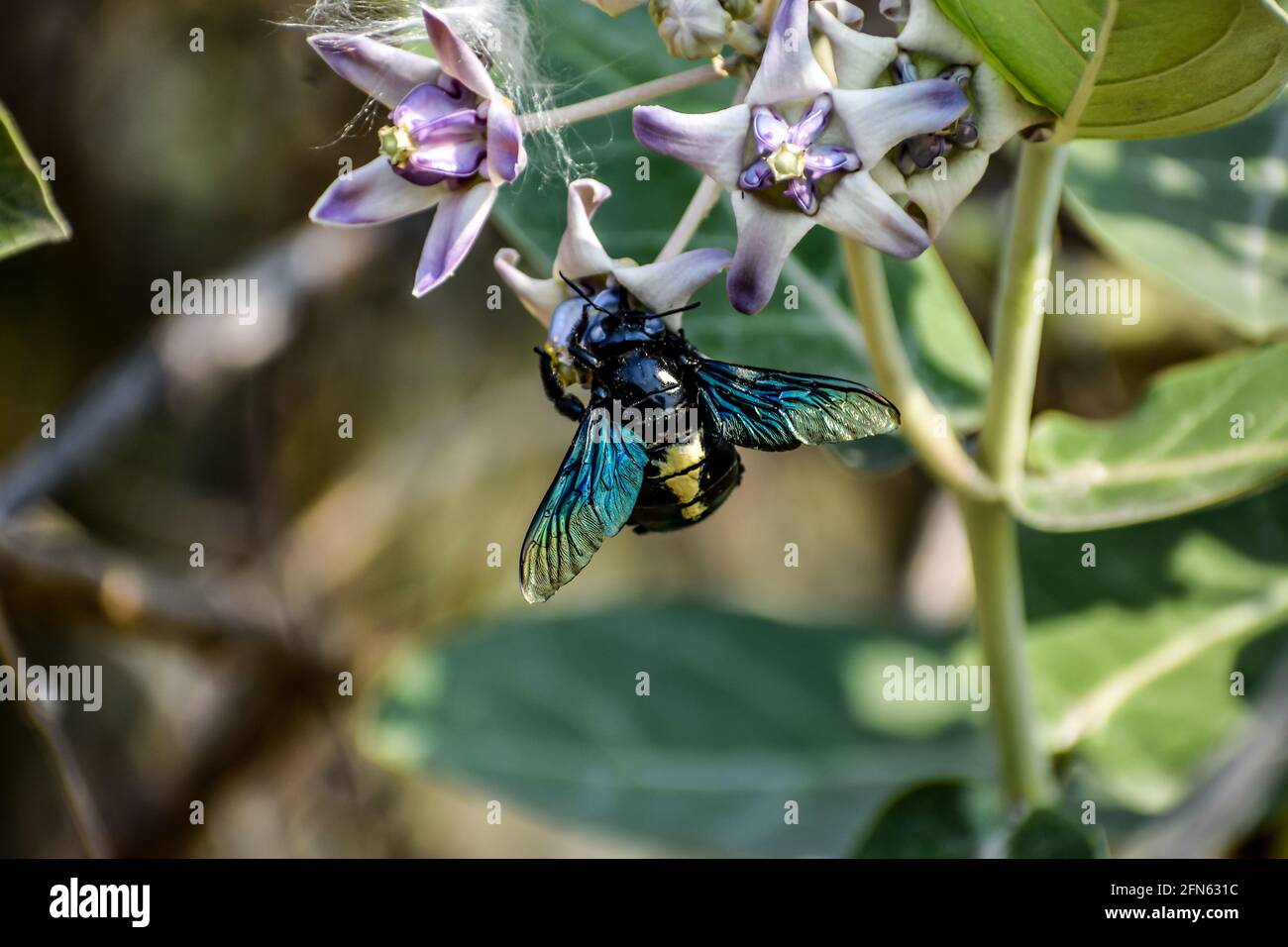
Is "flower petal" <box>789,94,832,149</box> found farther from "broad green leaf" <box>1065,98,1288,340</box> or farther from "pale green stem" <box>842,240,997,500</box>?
"broad green leaf" <box>1065,98,1288,340</box>

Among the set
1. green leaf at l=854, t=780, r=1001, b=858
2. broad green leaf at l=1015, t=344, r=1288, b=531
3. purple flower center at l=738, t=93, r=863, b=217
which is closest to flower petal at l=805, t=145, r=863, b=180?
purple flower center at l=738, t=93, r=863, b=217

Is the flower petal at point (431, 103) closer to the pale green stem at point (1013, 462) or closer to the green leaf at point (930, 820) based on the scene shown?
the pale green stem at point (1013, 462)

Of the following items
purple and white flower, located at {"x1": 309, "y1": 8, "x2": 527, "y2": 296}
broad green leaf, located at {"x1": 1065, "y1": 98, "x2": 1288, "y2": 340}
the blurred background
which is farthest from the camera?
the blurred background

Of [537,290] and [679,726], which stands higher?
[537,290]

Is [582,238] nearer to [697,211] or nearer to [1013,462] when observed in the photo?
[697,211]

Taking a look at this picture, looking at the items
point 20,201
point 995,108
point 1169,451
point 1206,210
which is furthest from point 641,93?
point 1206,210
